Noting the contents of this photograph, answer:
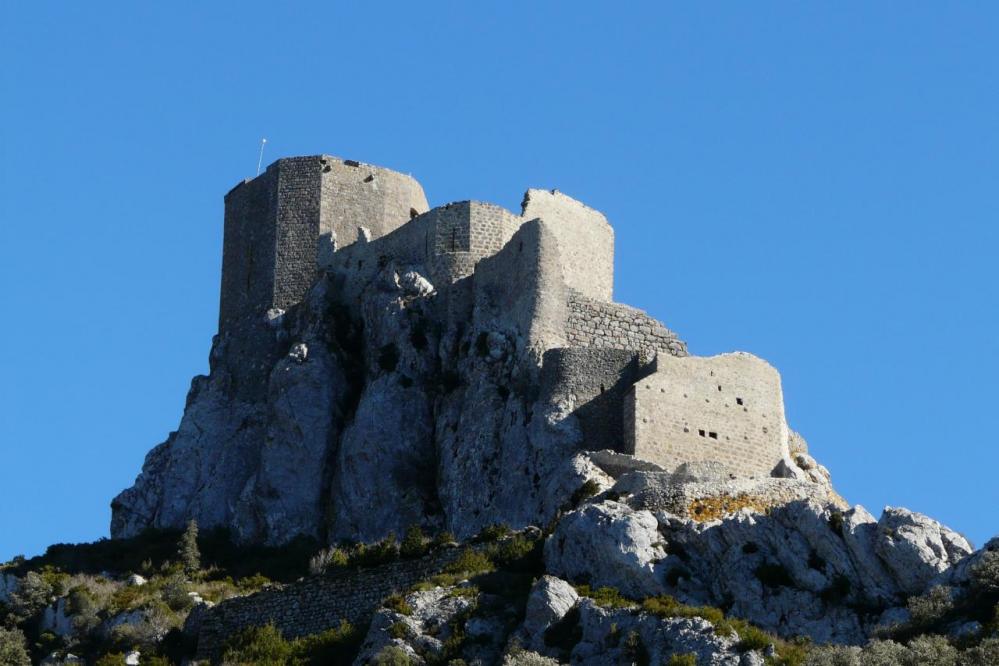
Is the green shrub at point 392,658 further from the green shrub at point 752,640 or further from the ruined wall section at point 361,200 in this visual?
the ruined wall section at point 361,200

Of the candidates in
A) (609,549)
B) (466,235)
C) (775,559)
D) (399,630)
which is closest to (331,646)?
(399,630)

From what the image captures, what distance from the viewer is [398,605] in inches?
1921

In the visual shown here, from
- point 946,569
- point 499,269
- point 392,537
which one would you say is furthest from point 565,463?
point 946,569

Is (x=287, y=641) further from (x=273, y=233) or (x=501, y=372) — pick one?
(x=273, y=233)

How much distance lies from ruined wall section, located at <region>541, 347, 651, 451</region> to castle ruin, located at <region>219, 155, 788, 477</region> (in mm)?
35

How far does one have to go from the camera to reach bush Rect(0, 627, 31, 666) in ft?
184

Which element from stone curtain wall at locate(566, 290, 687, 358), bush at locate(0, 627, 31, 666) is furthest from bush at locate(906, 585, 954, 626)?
bush at locate(0, 627, 31, 666)

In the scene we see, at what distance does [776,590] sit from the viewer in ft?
154

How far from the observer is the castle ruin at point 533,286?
59.5m

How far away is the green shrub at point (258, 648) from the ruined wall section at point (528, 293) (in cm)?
1299

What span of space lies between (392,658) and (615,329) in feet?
59.1

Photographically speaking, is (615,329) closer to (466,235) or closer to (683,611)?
(466,235)

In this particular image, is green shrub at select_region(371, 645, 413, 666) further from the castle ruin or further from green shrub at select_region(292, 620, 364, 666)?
the castle ruin

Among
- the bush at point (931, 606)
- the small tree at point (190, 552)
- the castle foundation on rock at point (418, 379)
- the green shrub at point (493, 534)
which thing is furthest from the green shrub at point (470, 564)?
the small tree at point (190, 552)
